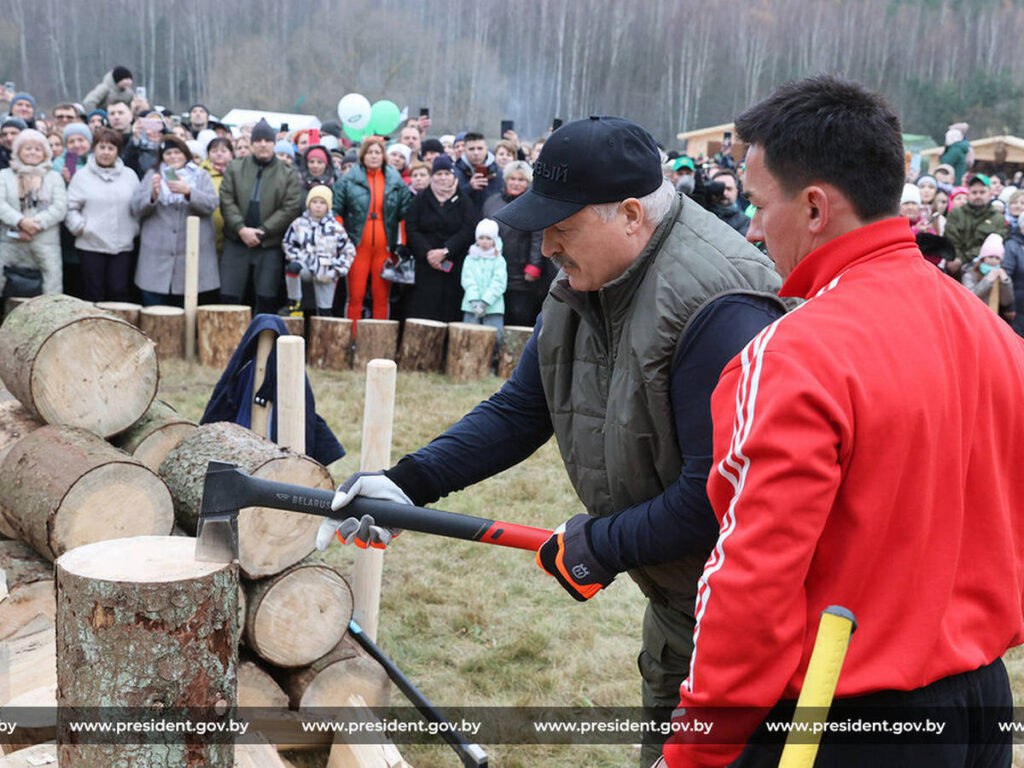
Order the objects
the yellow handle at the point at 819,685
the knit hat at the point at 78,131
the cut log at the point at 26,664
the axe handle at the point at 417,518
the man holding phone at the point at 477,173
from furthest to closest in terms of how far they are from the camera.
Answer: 1. the man holding phone at the point at 477,173
2. the knit hat at the point at 78,131
3. the cut log at the point at 26,664
4. the axe handle at the point at 417,518
5. the yellow handle at the point at 819,685

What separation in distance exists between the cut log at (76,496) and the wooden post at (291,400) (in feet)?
1.90

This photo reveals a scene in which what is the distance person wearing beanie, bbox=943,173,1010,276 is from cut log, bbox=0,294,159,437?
26.3 ft

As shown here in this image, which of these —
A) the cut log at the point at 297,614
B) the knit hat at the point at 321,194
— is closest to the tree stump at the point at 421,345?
the knit hat at the point at 321,194

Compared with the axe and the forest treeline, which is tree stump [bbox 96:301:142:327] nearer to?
the axe

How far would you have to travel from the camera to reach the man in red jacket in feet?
4.74

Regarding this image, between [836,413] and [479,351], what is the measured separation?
7346 millimetres

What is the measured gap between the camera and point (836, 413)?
142 centimetres

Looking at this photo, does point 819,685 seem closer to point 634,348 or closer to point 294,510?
point 634,348

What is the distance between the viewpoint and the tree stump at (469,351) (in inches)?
341

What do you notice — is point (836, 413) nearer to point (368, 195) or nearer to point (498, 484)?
point (498, 484)

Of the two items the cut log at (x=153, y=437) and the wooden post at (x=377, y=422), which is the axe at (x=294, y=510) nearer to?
the wooden post at (x=377, y=422)

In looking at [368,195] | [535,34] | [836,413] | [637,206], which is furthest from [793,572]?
[535,34]

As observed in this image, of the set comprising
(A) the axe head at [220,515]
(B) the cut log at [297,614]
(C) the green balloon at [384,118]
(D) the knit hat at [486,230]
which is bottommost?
(B) the cut log at [297,614]

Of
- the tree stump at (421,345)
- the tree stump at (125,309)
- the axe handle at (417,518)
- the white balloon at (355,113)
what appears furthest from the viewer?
the white balloon at (355,113)
